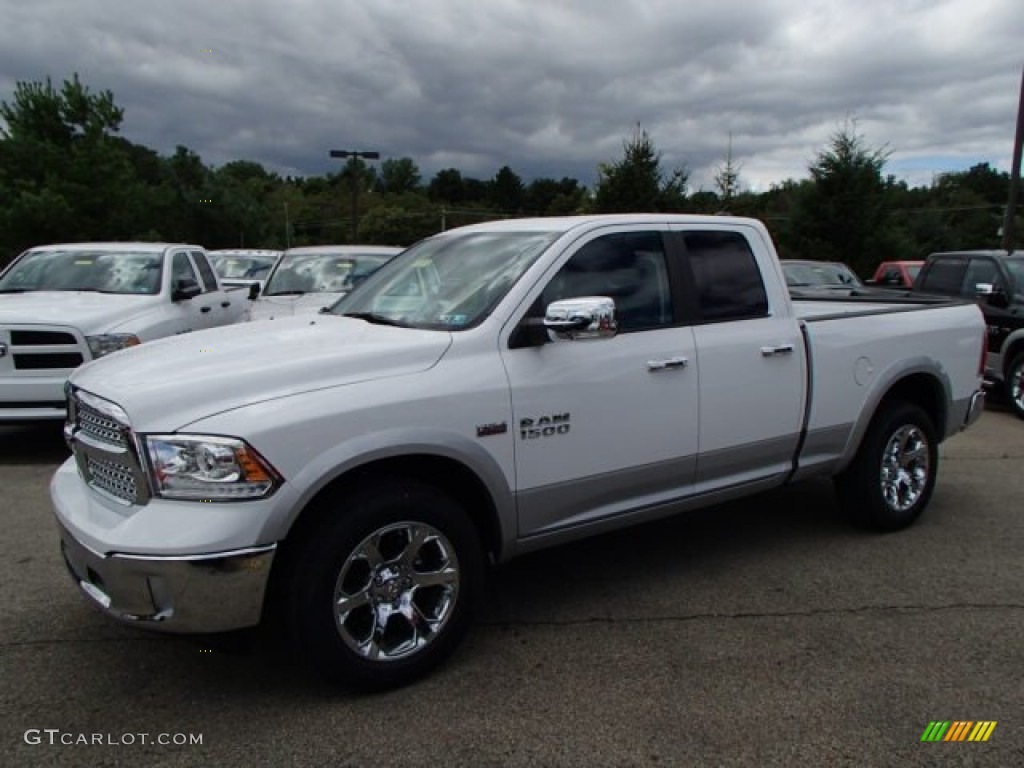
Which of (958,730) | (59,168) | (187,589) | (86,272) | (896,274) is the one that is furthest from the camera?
(59,168)

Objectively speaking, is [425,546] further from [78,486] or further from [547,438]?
[78,486]

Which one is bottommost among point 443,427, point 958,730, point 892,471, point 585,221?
point 958,730

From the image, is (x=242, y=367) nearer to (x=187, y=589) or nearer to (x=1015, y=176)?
(x=187, y=589)

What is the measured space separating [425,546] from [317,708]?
0.72m

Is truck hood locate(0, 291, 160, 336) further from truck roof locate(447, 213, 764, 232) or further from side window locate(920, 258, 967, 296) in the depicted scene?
side window locate(920, 258, 967, 296)

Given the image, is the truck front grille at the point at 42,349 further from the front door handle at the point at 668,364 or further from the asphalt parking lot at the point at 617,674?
the front door handle at the point at 668,364

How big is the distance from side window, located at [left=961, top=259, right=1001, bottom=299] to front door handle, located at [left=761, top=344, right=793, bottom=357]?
6.75 metres

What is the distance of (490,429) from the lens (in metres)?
3.30

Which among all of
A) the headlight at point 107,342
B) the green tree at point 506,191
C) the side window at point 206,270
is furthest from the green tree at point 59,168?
the green tree at point 506,191

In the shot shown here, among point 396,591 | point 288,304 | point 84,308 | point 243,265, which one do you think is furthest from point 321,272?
point 243,265

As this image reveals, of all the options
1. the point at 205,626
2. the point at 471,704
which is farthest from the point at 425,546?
the point at 205,626

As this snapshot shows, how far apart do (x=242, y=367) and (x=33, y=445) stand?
5.47 metres

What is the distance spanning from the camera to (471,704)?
310cm

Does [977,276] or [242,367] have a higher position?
[242,367]
